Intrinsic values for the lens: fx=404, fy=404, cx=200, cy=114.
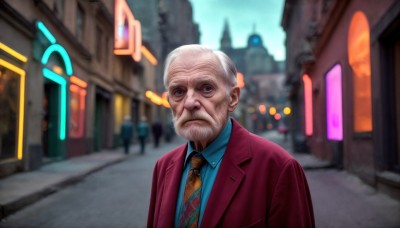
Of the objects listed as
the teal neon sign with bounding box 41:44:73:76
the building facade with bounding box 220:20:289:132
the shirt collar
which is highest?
the building facade with bounding box 220:20:289:132

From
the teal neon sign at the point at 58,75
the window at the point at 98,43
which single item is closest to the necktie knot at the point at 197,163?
the teal neon sign at the point at 58,75

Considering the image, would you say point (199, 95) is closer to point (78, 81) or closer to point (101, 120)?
point (78, 81)

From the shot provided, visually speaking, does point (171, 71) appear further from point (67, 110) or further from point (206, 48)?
point (67, 110)

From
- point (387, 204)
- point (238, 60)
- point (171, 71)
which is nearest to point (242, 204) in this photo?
point (171, 71)

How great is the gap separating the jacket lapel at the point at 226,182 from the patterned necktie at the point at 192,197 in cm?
9

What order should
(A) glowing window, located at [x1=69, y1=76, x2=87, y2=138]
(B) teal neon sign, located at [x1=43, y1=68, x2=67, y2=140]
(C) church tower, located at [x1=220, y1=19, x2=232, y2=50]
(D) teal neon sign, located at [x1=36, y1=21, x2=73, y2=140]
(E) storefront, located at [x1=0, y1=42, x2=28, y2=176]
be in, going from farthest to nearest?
(C) church tower, located at [x1=220, y1=19, x2=232, y2=50], (A) glowing window, located at [x1=69, y1=76, x2=87, y2=138], (B) teal neon sign, located at [x1=43, y1=68, x2=67, y2=140], (D) teal neon sign, located at [x1=36, y1=21, x2=73, y2=140], (E) storefront, located at [x1=0, y1=42, x2=28, y2=176]

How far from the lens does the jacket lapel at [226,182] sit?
170cm

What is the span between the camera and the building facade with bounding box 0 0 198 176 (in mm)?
9125

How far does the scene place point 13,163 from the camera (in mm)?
9336

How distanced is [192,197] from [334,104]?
35.6 feet

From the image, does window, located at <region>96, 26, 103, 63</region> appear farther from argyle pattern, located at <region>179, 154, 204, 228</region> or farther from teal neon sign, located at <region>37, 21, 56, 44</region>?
argyle pattern, located at <region>179, 154, 204, 228</region>

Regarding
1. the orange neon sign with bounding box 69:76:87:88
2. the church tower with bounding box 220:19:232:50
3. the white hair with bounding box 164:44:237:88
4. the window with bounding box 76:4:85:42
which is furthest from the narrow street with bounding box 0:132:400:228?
the church tower with bounding box 220:19:232:50

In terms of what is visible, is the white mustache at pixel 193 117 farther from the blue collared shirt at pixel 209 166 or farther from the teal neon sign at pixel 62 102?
the teal neon sign at pixel 62 102

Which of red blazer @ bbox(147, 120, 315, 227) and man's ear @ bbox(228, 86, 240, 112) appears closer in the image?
red blazer @ bbox(147, 120, 315, 227)
